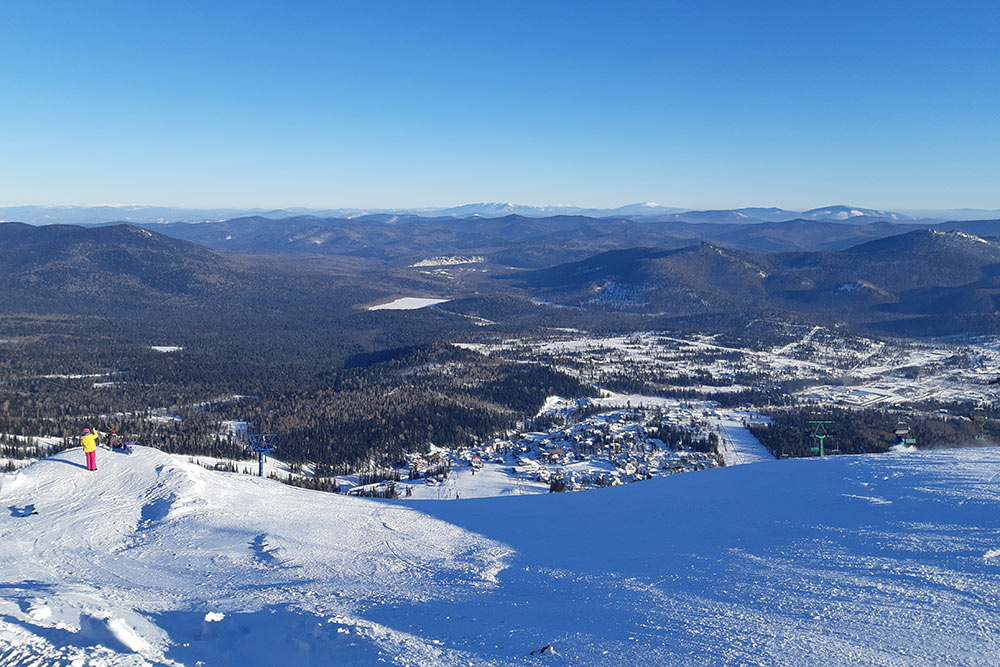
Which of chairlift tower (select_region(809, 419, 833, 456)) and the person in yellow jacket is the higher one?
the person in yellow jacket

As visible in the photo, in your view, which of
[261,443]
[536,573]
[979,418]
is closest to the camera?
[536,573]

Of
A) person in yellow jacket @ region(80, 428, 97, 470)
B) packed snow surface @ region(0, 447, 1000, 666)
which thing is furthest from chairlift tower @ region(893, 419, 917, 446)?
person in yellow jacket @ region(80, 428, 97, 470)

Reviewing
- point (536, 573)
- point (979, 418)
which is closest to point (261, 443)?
point (536, 573)

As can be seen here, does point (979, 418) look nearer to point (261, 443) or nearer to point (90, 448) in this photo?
point (261, 443)

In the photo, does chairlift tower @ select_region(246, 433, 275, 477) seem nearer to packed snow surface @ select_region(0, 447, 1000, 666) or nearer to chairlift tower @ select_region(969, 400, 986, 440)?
packed snow surface @ select_region(0, 447, 1000, 666)

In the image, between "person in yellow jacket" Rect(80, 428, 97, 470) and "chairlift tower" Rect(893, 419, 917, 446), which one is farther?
"chairlift tower" Rect(893, 419, 917, 446)

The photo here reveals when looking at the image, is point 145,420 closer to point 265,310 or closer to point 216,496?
point 216,496

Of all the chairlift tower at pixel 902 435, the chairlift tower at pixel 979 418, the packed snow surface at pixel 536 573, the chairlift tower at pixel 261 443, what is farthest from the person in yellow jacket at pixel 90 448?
the chairlift tower at pixel 979 418

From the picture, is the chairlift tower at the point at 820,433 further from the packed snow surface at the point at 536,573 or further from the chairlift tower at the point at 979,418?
the packed snow surface at the point at 536,573
